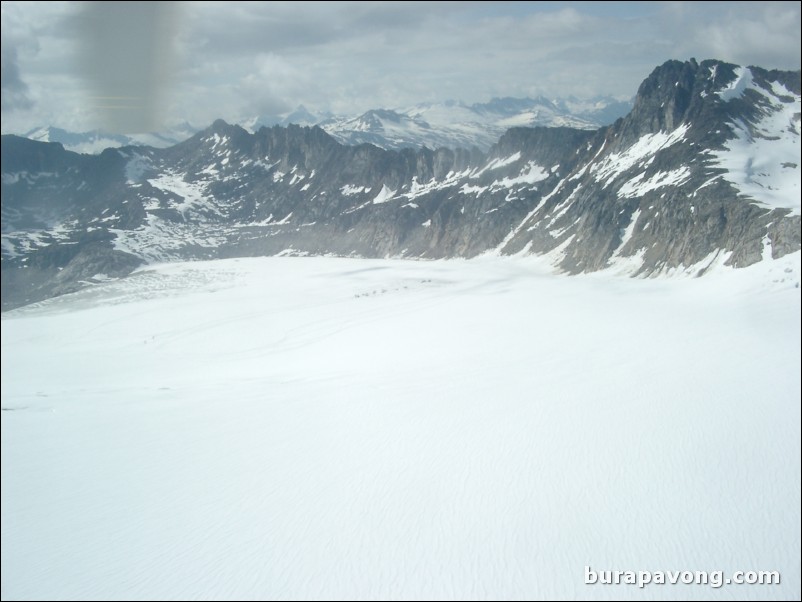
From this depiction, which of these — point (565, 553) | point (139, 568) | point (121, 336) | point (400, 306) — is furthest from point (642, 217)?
point (139, 568)

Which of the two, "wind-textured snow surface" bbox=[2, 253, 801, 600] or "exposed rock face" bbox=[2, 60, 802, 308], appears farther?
"exposed rock face" bbox=[2, 60, 802, 308]

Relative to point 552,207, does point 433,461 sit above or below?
below

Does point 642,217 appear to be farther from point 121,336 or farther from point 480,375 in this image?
point 121,336

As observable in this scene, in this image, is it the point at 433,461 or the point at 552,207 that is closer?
the point at 433,461

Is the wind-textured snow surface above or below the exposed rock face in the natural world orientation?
below
